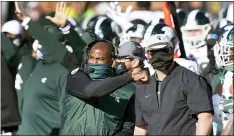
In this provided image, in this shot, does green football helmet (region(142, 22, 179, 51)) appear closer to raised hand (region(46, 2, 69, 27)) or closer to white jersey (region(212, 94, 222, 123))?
white jersey (region(212, 94, 222, 123))

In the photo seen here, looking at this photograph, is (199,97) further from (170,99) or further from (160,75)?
(160,75)

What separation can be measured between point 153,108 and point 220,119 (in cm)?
244

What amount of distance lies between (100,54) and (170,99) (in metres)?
0.94

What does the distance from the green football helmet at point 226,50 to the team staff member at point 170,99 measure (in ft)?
6.72

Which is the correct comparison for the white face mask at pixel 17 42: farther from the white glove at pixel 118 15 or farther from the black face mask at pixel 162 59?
the black face mask at pixel 162 59

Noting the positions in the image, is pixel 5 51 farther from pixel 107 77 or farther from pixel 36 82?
pixel 107 77

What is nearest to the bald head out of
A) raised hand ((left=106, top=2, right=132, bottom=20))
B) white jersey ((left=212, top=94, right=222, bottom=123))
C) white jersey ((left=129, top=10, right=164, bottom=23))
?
white jersey ((left=212, top=94, right=222, bottom=123))

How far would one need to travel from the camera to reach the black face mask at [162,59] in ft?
30.8

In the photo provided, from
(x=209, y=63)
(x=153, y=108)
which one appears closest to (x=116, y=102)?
(x=153, y=108)

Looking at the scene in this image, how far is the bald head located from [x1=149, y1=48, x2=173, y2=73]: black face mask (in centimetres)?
69

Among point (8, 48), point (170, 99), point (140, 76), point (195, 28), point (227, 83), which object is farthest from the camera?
point (8, 48)

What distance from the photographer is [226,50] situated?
38.4 ft

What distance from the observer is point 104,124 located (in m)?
8.80

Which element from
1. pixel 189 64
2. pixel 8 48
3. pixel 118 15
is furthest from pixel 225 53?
pixel 8 48
